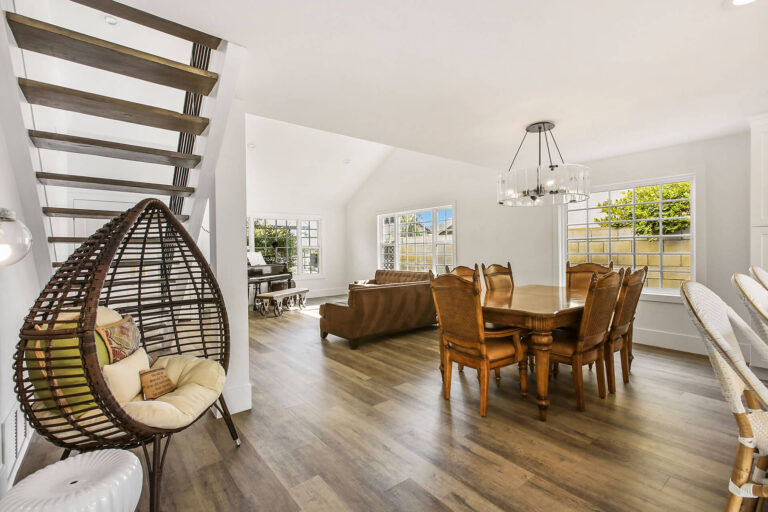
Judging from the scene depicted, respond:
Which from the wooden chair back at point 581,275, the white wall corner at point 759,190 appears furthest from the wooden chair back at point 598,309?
the white wall corner at point 759,190

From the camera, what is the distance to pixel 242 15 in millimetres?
1801

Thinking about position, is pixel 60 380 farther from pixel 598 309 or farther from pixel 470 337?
pixel 598 309

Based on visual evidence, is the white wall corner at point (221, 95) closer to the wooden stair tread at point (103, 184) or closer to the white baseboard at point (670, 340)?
the wooden stair tread at point (103, 184)

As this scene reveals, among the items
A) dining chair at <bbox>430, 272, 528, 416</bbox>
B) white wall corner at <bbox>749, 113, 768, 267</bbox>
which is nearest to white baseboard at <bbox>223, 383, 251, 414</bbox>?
dining chair at <bbox>430, 272, 528, 416</bbox>

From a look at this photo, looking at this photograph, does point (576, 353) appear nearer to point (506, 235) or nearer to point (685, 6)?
point (685, 6)

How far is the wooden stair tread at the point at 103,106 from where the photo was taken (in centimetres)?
164

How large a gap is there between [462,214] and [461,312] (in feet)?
→ 13.8

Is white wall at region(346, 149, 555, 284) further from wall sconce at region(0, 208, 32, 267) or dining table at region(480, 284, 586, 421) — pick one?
wall sconce at region(0, 208, 32, 267)

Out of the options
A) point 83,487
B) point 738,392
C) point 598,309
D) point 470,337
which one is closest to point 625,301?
point 598,309

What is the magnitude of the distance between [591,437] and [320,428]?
5.65ft

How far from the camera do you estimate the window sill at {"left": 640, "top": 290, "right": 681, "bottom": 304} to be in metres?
4.16

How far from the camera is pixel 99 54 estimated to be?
1.65 m

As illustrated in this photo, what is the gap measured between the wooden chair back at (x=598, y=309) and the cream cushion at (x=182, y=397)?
2.37 meters

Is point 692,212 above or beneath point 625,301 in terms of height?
above
